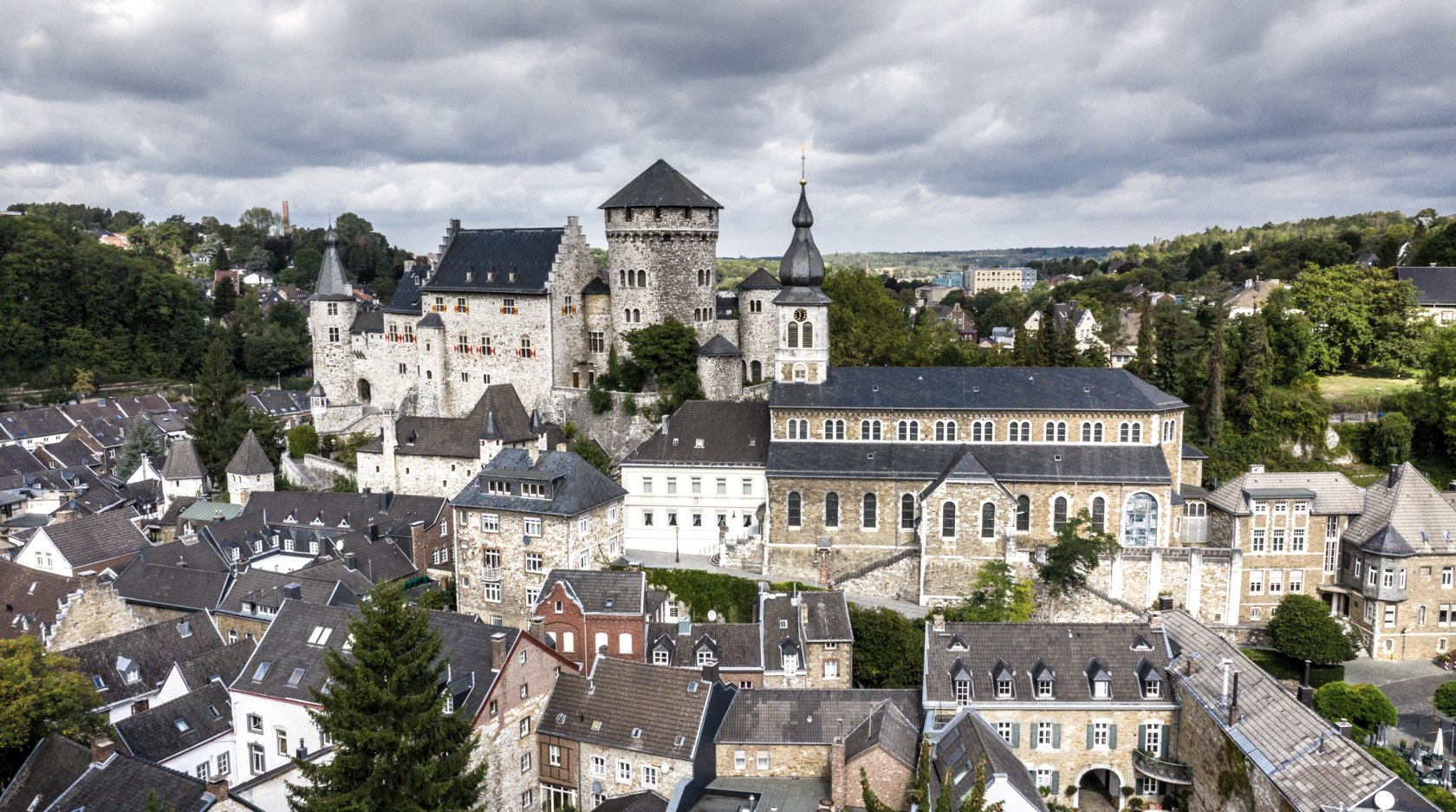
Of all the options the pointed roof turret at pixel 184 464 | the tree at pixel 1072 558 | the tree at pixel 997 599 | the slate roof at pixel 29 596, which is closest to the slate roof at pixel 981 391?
the tree at pixel 1072 558

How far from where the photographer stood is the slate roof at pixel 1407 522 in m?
43.1

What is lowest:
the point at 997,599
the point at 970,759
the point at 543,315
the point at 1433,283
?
the point at 970,759

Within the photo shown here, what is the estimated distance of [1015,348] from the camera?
2534 inches

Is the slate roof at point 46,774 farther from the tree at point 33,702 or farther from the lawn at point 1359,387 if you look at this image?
the lawn at point 1359,387

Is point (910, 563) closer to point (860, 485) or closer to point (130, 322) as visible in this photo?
point (860, 485)

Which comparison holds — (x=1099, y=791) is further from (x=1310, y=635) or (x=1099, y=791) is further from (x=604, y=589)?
(x=604, y=589)

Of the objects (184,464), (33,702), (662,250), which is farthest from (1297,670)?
(184,464)

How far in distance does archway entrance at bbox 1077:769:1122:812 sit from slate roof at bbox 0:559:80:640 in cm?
3856

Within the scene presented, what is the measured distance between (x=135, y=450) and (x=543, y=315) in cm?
3697

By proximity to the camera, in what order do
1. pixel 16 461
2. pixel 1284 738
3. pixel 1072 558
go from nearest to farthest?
1. pixel 1284 738
2. pixel 1072 558
3. pixel 16 461

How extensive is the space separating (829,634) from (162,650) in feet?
78.7

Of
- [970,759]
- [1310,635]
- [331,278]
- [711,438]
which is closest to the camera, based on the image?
[970,759]

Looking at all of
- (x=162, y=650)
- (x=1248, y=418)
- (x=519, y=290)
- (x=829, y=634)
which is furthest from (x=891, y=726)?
(x=519, y=290)

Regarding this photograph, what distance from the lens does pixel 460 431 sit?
55344 mm
